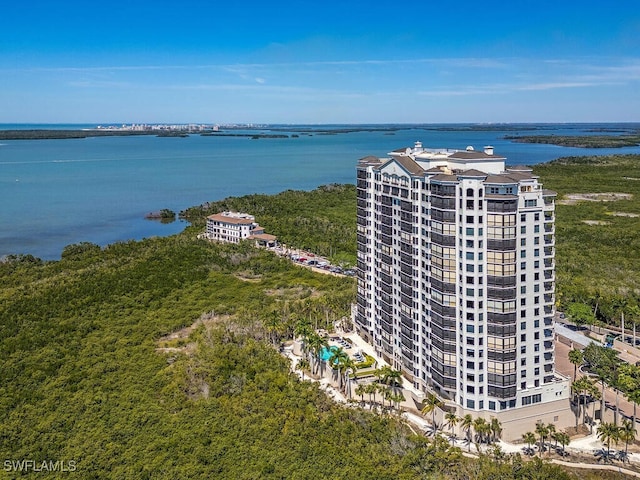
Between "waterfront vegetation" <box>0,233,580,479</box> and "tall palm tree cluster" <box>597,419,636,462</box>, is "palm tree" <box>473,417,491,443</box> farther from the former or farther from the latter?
"tall palm tree cluster" <box>597,419,636,462</box>

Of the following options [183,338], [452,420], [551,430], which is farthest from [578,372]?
[183,338]

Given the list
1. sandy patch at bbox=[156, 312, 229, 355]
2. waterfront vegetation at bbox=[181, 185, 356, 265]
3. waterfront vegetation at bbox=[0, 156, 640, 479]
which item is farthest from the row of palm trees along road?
waterfront vegetation at bbox=[181, 185, 356, 265]

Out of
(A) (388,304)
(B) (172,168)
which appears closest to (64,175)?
(B) (172,168)

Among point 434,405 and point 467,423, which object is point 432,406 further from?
point 467,423

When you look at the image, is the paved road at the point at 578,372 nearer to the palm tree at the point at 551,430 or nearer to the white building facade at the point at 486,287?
the white building facade at the point at 486,287

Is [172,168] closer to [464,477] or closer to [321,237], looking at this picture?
[321,237]
